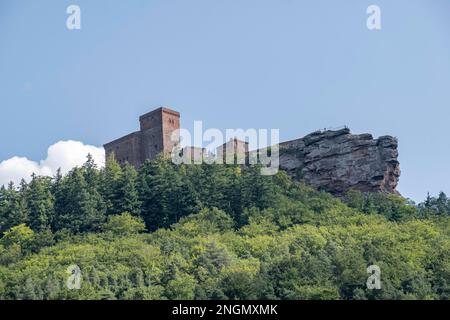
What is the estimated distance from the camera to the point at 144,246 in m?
59.9

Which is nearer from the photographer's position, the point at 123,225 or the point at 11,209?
the point at 123,225

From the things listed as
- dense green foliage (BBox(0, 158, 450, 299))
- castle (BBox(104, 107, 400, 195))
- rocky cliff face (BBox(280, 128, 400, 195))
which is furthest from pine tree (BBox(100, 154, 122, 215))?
rocky cliff face (BBox(280, 128, 400, 195))

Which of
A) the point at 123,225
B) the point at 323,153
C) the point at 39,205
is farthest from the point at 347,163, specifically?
the point at 39,205

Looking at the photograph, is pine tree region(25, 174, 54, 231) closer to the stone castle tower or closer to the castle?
the stone castle tower

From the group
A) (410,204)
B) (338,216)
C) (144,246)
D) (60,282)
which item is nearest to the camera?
(60,282)

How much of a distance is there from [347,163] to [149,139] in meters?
16.4

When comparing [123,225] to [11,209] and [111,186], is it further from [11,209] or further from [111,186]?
[11,209]

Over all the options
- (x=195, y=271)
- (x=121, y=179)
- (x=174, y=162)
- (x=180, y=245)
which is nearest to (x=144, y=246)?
(x=180, y=245)

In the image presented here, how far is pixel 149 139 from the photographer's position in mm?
80500

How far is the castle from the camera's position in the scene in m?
75.9

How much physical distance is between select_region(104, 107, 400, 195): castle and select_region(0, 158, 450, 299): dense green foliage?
6.90ft

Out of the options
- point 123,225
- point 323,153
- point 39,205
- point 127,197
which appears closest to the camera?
Answer: point 123,225
